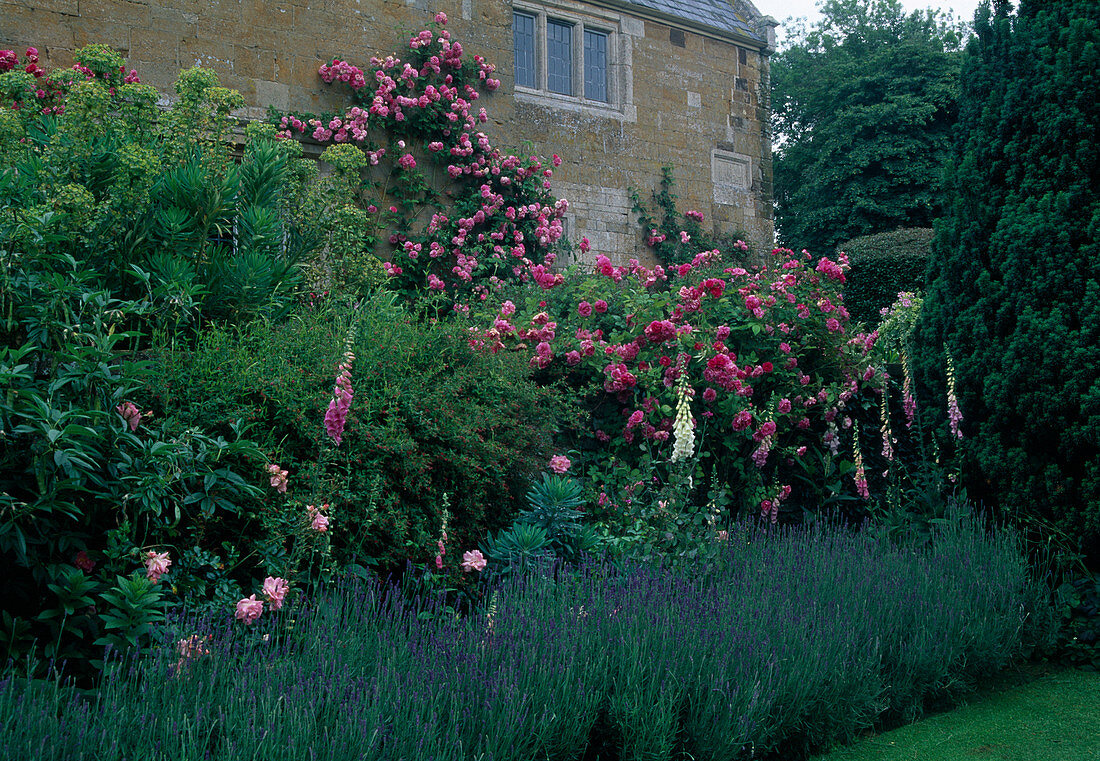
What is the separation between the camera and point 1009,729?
3.32 meters

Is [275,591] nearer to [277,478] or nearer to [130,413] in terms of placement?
[277,478]

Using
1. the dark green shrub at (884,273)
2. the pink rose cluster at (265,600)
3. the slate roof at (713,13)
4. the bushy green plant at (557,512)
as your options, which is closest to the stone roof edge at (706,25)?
the slate roof at (713,13)

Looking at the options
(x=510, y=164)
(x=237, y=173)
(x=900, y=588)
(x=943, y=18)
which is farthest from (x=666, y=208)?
(x=943, y=18)

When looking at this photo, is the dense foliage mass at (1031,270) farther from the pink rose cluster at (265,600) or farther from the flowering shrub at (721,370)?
the pink rose cluster at (265,600)

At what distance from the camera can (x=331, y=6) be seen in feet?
28.4

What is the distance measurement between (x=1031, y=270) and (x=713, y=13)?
949cm

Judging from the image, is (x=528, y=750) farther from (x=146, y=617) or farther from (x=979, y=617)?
(x=979, y=617)

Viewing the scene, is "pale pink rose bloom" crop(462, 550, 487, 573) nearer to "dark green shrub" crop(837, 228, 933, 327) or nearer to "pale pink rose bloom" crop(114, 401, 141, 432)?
"pale pink rose bloom" crop(114, 401, 141, 432)

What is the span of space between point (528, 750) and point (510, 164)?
799 centimetres

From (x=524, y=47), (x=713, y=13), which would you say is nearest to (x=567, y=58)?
(x=524, y=47)

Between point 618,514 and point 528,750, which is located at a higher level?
point 618,514

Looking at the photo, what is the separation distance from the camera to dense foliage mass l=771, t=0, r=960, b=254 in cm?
2100

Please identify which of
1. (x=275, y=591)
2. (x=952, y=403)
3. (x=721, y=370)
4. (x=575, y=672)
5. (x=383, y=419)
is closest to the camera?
(x=575, y=672)

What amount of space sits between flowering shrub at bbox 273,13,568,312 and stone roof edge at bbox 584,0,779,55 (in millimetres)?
2694
